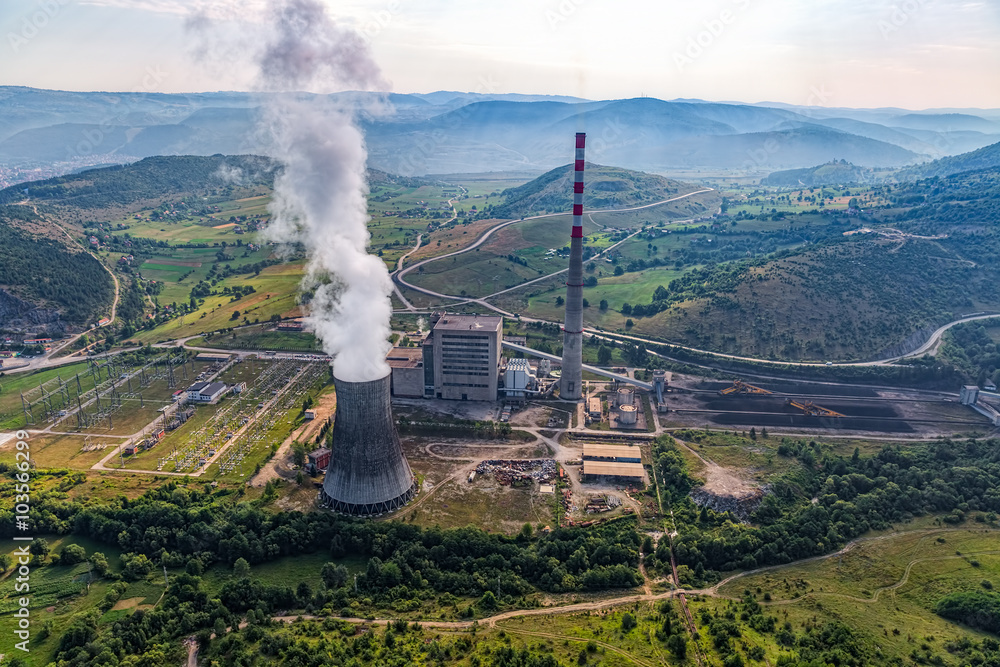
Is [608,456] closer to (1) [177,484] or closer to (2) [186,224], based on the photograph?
(1) [177,484]

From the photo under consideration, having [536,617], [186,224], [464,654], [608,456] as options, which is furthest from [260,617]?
[186,224]

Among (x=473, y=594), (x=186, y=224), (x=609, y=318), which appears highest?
(x=186, y=224)

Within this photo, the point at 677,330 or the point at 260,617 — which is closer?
the point at 260,617

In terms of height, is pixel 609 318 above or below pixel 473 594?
above

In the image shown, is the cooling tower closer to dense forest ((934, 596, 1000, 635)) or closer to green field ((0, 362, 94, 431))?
dense forest ((934, 596, 1000, 635))

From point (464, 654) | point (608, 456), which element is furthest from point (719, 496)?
point (464, 654)

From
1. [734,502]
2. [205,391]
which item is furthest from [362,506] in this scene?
[205,391]

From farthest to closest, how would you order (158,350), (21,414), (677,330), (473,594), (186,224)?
(186,224), (677,330), (158,350), (21,414), (473,594)

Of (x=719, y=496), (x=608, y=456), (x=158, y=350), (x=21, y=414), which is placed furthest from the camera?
(x=158, y=350)
